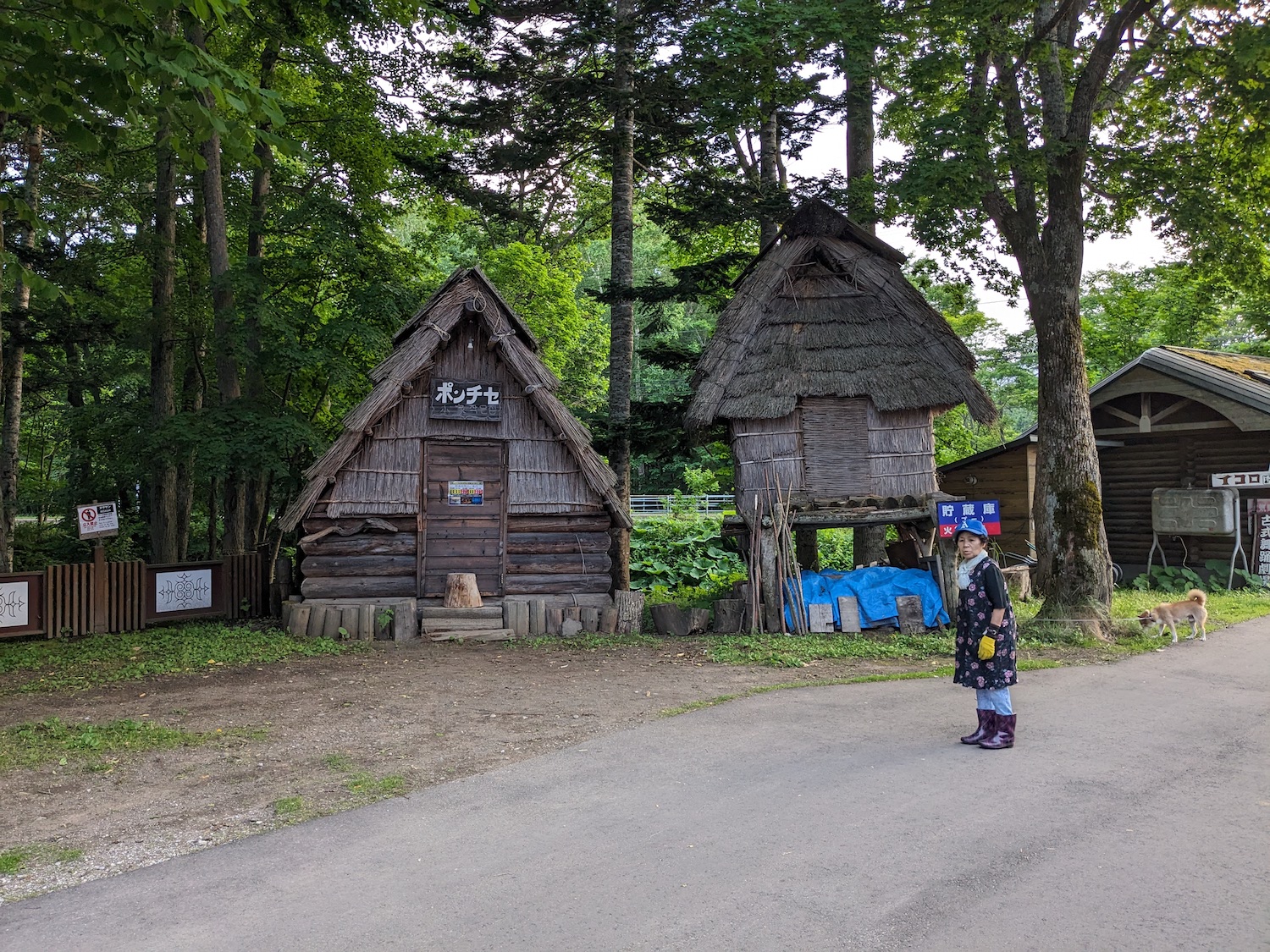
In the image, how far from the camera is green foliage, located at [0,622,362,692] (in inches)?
440

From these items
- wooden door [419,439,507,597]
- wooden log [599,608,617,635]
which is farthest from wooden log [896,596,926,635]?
wooden door [419,439,507,597]

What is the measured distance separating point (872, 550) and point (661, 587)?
27.6 feet

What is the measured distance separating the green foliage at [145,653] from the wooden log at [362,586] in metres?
0.91

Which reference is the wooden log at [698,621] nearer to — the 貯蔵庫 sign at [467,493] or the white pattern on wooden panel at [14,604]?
the 貯蔵庫 sign at [467,493]

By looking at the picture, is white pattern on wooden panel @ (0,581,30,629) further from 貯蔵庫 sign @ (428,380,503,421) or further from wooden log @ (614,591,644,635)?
wooden log @ (614,591,644,635)

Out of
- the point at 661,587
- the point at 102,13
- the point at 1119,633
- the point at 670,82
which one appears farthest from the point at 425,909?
the point at 661,587

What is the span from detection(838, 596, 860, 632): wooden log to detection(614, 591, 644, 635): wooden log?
Result: 3.29m

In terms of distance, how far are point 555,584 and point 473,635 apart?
181 centimetres

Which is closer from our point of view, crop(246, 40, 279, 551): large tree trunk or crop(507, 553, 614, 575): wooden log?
crop(507, 553, 614, 575): wooden log

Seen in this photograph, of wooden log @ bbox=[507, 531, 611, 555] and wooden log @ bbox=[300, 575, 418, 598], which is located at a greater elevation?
wooden log @ bbox=[507, 531, 611, 555]

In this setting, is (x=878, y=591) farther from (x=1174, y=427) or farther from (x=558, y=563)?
(x=1174, y=427)

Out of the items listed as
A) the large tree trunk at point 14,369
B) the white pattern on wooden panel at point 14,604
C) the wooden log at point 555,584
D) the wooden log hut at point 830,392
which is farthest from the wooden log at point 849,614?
the large tree trunk at point 14,369

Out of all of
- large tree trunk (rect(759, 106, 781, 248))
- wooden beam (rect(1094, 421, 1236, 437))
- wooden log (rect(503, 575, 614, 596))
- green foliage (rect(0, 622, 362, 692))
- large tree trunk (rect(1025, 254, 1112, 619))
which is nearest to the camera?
green foliage (rect(0, 622, 362, 692))

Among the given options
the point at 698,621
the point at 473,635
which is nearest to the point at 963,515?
the point at 698,621
